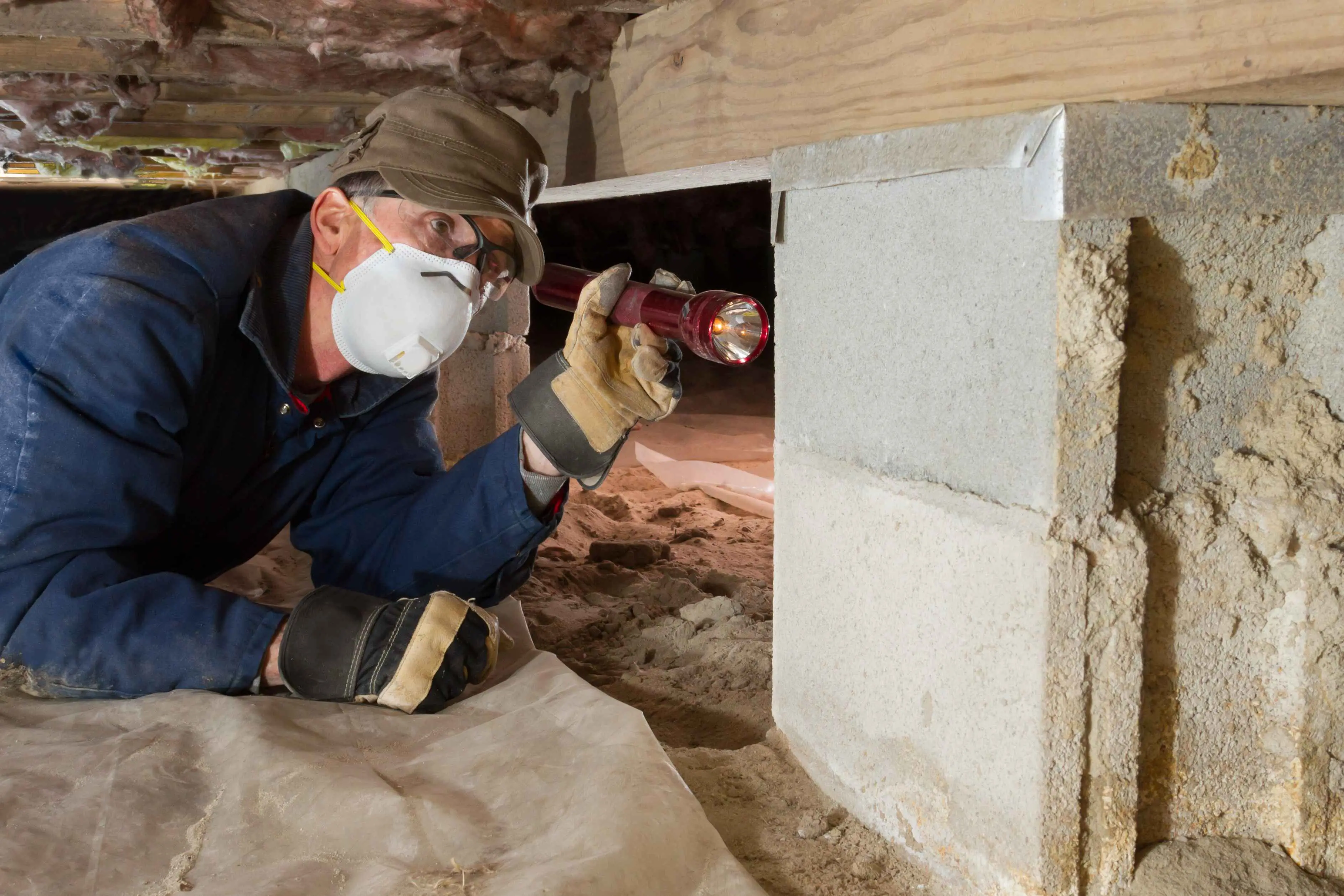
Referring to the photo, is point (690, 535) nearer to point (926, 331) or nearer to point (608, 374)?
point (608, 374)

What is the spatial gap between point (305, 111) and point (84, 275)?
177 cm

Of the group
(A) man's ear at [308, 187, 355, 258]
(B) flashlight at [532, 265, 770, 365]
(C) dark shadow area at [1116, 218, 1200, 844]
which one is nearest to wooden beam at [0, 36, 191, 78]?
(A) man's ear at [308, 187, 355, 258]

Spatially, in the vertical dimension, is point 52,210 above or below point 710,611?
above

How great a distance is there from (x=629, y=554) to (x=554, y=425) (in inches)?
48.6

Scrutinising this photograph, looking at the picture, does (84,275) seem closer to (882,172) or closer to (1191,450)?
(882,172)

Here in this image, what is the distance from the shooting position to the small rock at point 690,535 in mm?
3584

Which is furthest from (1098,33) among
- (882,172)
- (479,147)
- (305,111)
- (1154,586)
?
(305,111)

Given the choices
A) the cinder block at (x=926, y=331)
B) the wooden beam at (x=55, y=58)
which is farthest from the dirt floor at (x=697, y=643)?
the wooden beam at (x=55, y=58)

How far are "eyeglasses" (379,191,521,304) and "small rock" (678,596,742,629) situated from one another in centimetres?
95

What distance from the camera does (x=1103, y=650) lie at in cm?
119

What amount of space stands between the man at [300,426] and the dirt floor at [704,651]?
366 mm

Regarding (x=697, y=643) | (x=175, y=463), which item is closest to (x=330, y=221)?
(x=175, y=463)

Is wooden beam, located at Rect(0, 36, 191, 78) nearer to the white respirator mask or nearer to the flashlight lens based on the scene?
the white respirator mask

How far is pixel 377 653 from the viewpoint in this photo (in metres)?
1.80
